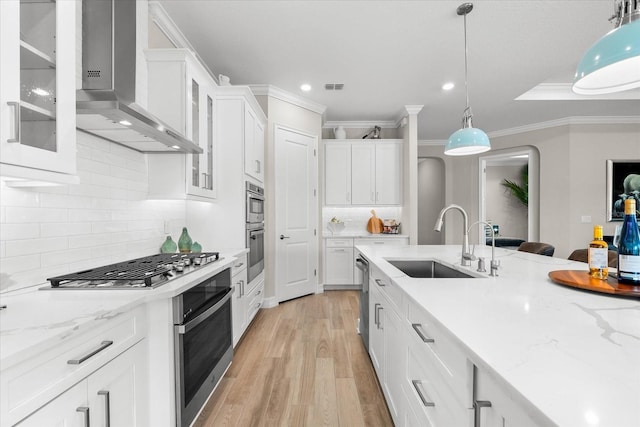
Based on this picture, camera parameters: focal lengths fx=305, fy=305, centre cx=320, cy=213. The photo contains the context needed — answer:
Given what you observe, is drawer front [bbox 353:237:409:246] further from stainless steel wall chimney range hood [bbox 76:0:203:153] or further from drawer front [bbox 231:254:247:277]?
stainless steel wall chimney range hood [bbox 76:0:203:153]

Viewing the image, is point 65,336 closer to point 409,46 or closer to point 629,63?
point 629,63

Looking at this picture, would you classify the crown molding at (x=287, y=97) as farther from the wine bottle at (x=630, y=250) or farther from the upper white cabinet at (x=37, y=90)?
A: the wine bottle at (x=630, y=250)

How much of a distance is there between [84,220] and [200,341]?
3.11 feet

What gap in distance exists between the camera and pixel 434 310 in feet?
3.29

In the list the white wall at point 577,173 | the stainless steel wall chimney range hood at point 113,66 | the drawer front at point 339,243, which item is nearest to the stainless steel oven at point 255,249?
the stainless steel wall chimney range hood at point 113,66

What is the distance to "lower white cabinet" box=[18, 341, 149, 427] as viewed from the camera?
0.90 meters

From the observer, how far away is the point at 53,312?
1.05 meters

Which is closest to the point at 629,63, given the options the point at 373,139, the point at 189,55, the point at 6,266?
the point at 189,55

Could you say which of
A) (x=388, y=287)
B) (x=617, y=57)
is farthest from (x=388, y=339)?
(x=617, y=57)

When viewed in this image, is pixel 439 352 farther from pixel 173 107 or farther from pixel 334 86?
pixel 334 86

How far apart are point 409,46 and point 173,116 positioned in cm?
230

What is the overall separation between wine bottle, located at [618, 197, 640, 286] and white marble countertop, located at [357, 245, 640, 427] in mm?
162

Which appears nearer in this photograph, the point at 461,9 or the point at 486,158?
the point at 461,9

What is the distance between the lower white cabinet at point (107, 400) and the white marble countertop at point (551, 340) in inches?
45.5
